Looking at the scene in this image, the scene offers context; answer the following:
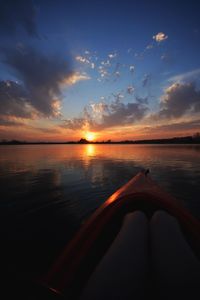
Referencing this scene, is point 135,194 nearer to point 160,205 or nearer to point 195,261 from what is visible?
point 160,205

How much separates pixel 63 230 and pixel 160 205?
368 centimetres

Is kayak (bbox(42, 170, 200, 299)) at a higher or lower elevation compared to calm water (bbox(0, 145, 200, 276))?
higher

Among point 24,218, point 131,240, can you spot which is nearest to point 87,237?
point 131,240

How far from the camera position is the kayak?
2283 mm

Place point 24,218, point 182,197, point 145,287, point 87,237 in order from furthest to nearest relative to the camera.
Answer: point 182,197, point 24,218, point 87,237, point 145,287

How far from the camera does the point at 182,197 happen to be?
27.9ft

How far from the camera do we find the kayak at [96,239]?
2283 mm

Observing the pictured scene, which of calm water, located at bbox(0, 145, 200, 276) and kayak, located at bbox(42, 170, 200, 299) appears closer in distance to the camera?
kayak, located at bbox(42, 170, 200, 299)

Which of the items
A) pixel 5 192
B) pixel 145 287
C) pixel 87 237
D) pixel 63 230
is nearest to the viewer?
pixel 145 287

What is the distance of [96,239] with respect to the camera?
328 centimetres

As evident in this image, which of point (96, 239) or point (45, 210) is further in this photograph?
point (45, 210)

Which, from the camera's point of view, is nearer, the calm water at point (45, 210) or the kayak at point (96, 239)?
the kayak at point (96, 239)

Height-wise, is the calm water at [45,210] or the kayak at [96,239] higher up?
the kayak at [96,239]

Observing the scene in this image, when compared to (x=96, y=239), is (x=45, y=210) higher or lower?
lower
